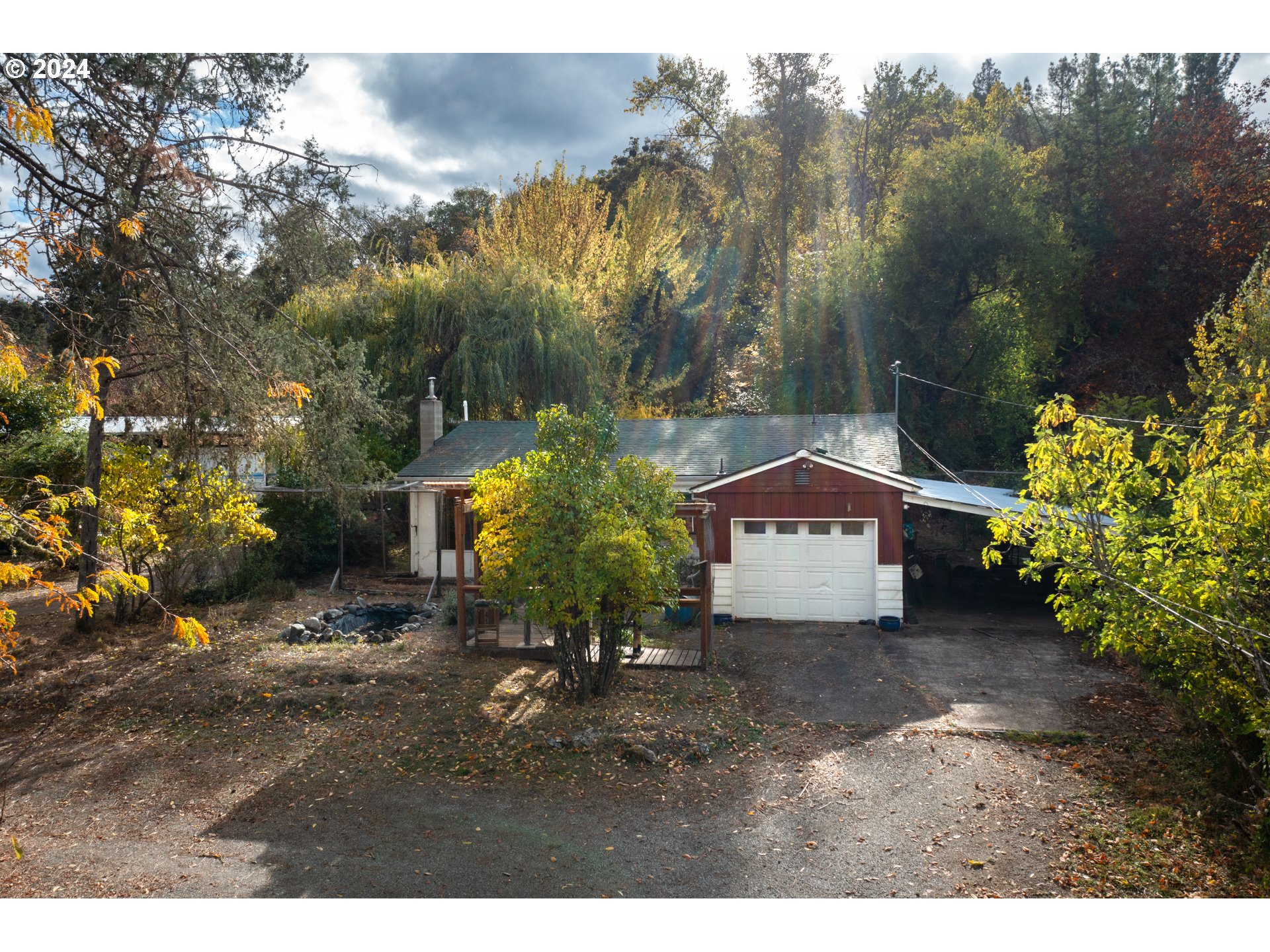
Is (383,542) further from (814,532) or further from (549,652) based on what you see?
(814,532)

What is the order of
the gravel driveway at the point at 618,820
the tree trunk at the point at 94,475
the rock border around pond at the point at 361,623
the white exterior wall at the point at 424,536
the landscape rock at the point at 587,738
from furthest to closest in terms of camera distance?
the white exterior wall at the point at 424,536 → the rock border around pond at the point at 361,623 → the tree trunk at the point at 94,475 → the landscape rock at the point at 587,738 → the gravel driveway at the point at 618,820

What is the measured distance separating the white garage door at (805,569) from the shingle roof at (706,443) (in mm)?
1764

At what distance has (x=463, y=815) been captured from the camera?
19.9ft

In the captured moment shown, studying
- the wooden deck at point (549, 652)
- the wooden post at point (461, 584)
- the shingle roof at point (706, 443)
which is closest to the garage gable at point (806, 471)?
the shingle roof at point (706, 443)

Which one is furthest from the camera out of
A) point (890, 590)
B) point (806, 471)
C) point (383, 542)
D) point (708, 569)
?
point (383, 542)

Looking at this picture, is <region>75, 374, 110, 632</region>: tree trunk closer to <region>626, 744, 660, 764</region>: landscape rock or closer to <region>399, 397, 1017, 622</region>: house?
<region>399, 397, 1017, 622</region>: house

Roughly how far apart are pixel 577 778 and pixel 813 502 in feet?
23.9

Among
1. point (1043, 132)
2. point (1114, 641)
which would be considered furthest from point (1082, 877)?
point (1043, 132)

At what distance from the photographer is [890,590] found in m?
12.7

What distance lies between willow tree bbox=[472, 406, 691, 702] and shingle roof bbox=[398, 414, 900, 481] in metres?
6.02

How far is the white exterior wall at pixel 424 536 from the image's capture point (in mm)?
16859

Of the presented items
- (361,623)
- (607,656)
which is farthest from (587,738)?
(361,623)

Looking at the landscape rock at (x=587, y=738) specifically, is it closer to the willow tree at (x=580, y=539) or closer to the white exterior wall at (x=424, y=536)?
the willow tree at (x=580, y=539)

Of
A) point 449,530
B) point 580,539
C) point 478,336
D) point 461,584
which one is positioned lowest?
point 461,584
